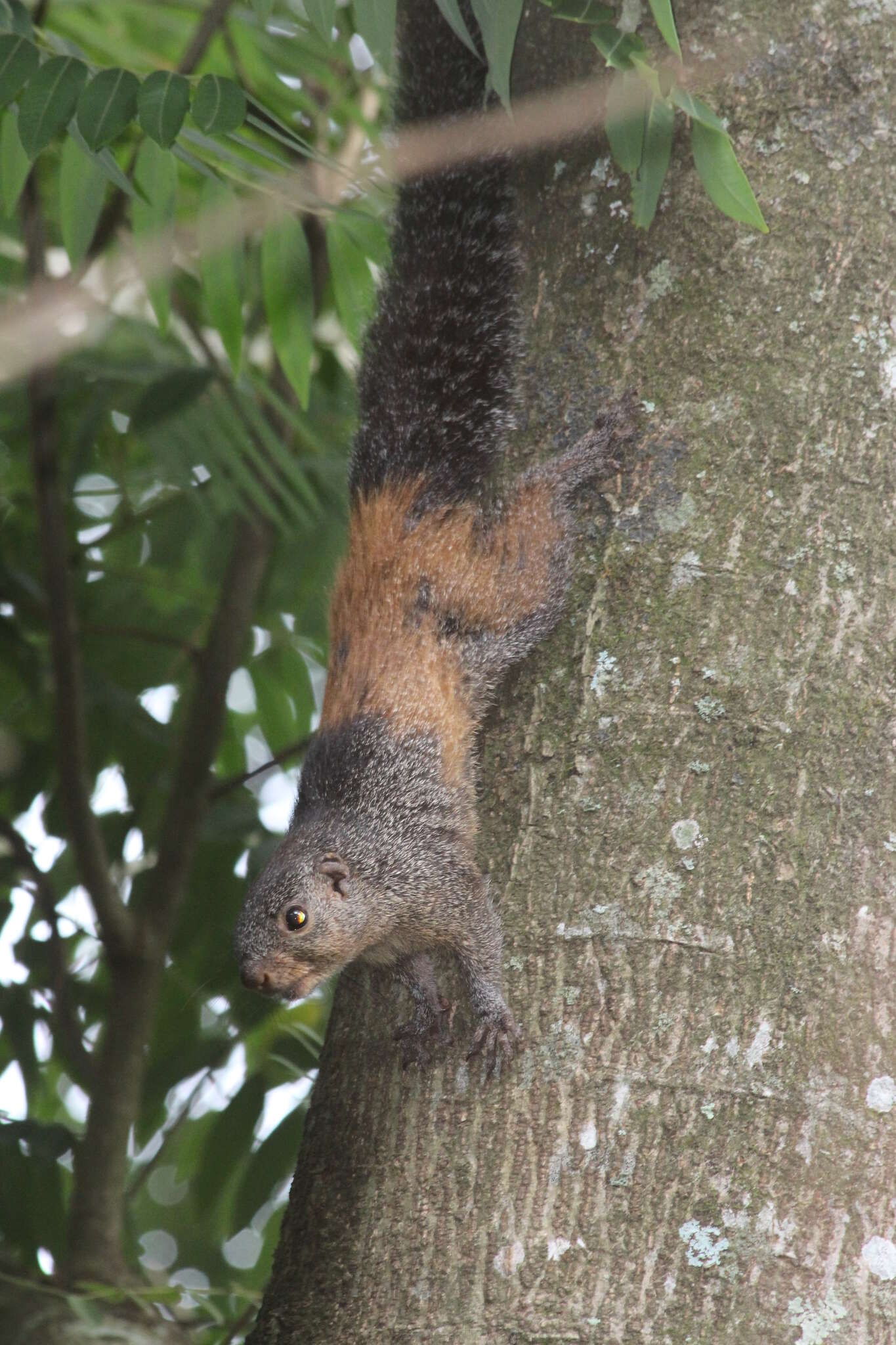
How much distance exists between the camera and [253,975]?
178 cm

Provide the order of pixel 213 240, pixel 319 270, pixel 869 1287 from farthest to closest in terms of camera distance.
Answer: pixel 319 270
pixel 213 240
pixel 869 1287

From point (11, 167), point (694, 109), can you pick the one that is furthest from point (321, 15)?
point (11, 167)

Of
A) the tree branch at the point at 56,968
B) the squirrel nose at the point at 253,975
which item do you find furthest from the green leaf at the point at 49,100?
the tree branch at the point at 56,968

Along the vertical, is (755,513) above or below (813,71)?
below

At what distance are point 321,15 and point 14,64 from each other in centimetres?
48

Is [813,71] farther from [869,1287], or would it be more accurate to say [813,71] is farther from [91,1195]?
[91,1195]

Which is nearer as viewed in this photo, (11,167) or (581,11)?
(581,11)

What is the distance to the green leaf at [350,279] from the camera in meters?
2.12

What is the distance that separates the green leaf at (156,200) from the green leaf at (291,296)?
6.4 inches

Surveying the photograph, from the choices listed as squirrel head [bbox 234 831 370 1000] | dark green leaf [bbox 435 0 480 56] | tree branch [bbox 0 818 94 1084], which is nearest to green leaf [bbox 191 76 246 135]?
dark green leaf [bbox 435 0 480 56]

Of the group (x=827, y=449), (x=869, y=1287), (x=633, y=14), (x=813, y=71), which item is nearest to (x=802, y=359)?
(x=827, y=449)

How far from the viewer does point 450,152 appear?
1977 millimetres

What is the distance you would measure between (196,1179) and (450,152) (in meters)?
1.80

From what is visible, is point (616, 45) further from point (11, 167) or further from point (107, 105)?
point (11, 167)
